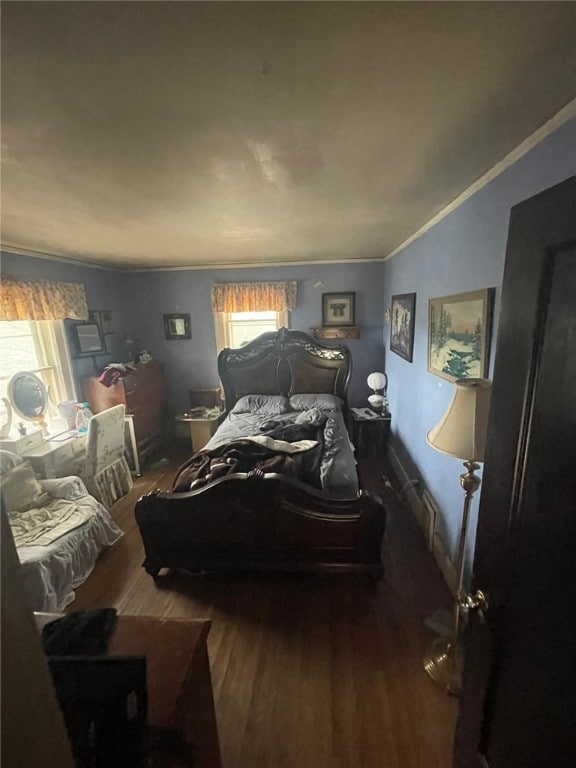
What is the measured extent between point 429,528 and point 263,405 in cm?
204

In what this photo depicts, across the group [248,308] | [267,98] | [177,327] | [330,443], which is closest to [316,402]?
[330,443]

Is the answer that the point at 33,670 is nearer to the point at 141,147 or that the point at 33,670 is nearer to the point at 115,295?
the point at 141,147

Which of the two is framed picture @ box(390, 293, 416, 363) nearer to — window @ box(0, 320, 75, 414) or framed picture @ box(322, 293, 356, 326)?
framed picture @ box(322, 293, 356, 326)

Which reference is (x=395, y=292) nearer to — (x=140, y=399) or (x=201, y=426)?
(x=201, y=426)

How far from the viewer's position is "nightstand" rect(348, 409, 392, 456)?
361 centimetres

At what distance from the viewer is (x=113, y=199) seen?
170 centimetres

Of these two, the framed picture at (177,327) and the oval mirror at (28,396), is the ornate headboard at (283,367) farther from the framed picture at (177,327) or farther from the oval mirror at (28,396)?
the oval mirror at (28,396)

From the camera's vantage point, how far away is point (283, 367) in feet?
12.9

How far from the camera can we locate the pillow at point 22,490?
83.6 inches

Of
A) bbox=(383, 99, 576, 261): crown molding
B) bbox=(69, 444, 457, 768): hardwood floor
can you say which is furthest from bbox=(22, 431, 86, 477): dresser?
bbox=(383, 99, 576, 261): crown molding

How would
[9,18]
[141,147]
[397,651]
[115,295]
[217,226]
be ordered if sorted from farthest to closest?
[115,295] < [217,226] < [397,651] < [141,147] < [9,18]

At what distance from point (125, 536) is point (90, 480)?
587 millimetres

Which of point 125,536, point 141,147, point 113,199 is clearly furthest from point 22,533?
point 141,147

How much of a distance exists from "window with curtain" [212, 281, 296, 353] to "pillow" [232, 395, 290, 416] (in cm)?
87
